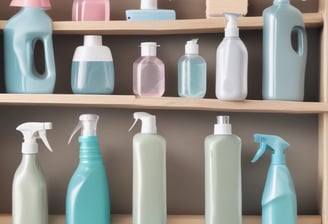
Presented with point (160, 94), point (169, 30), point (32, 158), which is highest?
point (169, 30)

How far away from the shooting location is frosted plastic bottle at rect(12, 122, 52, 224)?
122cm

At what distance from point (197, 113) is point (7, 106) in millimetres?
382

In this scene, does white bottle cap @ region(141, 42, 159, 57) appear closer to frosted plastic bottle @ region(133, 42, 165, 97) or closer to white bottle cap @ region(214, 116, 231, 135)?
frosted plastic bottle @ region(133, 42, 165, 97)

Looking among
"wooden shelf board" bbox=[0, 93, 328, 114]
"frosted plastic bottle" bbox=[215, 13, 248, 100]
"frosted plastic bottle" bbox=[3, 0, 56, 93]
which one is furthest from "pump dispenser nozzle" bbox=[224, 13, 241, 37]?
"frosted plastic bottle" bbox=[3, 0, 56, 93]

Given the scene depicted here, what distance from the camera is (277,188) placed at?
3.95 feet

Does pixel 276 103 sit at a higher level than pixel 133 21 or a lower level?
lower

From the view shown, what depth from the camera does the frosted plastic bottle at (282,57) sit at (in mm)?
1212

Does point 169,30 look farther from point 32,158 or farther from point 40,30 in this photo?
point 32,158

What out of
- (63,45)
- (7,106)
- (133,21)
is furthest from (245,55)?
(7,106)

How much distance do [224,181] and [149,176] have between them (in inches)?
5.4

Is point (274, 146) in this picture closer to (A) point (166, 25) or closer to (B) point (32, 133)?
(A) point (166, 25)

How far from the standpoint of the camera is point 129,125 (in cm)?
132

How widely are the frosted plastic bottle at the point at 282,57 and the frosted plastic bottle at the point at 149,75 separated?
0.20m

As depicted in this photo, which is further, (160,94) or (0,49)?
(0,49)
